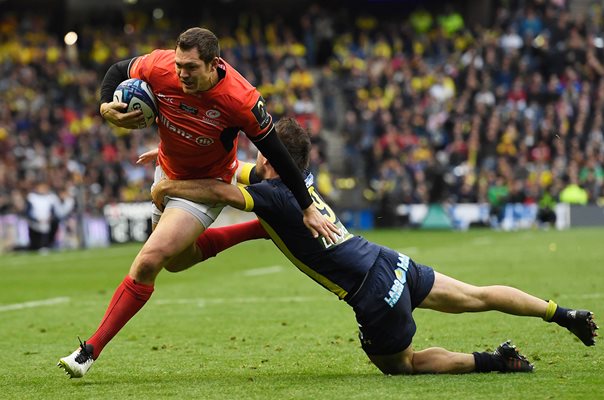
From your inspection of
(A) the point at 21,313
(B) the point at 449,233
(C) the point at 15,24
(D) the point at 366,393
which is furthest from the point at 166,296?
(C) the point at 15,24

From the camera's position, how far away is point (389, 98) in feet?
114

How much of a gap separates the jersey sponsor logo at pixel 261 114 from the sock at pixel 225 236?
3.26 ft

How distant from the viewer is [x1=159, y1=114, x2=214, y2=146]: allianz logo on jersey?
24.6 feet

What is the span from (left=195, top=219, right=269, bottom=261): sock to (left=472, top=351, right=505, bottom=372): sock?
1.78 m

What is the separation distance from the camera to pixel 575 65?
34406 millimetres

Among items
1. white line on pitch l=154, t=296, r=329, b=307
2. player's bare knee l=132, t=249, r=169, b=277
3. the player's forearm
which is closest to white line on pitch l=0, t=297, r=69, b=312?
white line on pitch l=154, t=296, r=329, b=307

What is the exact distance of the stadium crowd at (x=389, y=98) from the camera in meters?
31.2

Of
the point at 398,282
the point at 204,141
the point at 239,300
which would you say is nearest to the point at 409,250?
the point at 239,300

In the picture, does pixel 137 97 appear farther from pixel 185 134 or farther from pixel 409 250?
pixel 409 250

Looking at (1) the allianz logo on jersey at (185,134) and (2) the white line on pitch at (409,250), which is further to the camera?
(2) the white line on pitch at (409,250)

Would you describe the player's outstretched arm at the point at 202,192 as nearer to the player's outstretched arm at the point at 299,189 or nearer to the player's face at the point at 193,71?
the player's outstretched arm at the point at 299,189

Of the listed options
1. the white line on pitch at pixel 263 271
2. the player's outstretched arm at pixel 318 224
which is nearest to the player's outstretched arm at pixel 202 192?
the player's outstretched arm at pixel 318 224

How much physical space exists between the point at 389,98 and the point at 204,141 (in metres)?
27.6

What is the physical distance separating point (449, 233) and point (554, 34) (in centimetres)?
983
